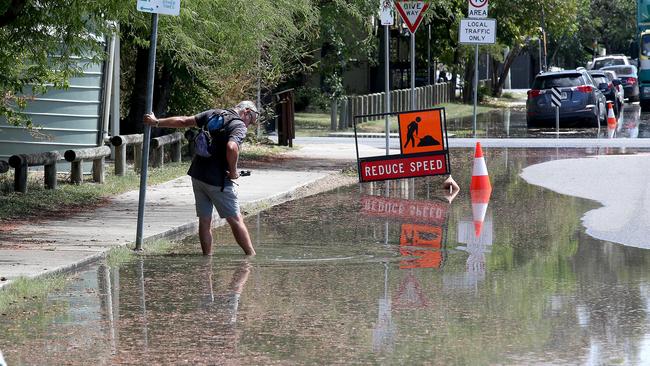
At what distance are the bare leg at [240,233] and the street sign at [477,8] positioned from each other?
18.4 metres

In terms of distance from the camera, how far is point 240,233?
12.3m

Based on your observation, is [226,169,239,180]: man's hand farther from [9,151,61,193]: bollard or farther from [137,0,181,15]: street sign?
[9,151,61,193]: bollard

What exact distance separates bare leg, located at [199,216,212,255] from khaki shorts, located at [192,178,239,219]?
2.3 inches

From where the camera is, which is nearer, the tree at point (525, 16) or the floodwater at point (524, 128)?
the floodwater at point (524, 128)

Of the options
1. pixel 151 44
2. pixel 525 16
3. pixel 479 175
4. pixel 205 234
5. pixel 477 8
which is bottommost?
pixel 205 234

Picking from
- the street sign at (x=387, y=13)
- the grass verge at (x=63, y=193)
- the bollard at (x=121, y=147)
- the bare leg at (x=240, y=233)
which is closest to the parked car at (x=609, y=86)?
the street sign at (x=387, y=13)

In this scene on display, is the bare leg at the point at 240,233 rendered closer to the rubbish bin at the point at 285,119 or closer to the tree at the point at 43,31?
the tree at the point at 43,31

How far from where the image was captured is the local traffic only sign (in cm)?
1880

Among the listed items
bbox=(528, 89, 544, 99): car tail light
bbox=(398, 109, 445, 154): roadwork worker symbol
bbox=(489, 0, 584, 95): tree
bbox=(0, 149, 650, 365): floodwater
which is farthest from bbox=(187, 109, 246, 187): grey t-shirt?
bbox=(489, 0, 584, 95): tree

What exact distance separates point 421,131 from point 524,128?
1849 centimetres

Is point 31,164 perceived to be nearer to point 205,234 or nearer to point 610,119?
point 205,234

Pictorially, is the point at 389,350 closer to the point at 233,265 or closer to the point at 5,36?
the point at 233,265

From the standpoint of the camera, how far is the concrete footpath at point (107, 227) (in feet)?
37.6

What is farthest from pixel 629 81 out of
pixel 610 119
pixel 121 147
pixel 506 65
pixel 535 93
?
pixel 121 147
